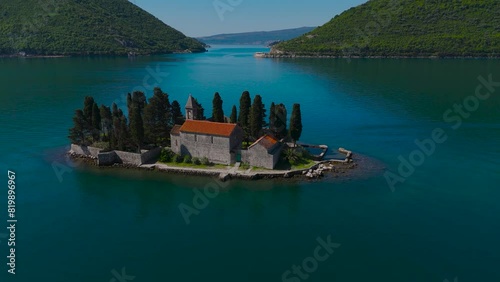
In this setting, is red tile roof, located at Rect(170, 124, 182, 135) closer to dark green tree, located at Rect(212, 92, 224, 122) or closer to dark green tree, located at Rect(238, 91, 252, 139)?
dark green tree, located at Rect(212, 92, 224, 122)

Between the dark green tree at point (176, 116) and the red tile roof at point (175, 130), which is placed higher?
the dark green tree at point (176, 116)

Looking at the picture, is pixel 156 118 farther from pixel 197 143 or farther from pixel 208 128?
pixel 208 128

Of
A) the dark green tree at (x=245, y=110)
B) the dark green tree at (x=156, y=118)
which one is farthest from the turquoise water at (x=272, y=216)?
the dark green tree at (x=245, y=110)

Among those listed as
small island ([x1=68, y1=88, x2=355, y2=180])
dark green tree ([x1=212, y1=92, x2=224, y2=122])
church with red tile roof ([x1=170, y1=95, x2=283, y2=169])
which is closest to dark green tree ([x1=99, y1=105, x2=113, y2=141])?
small island ([x1=68, y1=88, x2=355, y2=180])

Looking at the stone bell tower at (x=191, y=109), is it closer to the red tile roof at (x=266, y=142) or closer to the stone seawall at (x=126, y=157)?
the stone seawall at (x=126, y=157)

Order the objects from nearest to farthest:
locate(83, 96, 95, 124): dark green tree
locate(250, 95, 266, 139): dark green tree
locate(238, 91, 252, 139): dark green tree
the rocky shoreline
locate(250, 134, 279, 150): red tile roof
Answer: the rocky shoreline < locate(250, 134, 279, 150): red tile roof < locate(250, 95, 266, 139): dark green tree < locate(238, 91, 252, 139): dark green tree < locate(83, 96, 95, 124): dark green tree

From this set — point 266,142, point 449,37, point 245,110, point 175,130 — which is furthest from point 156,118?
point 449,37
